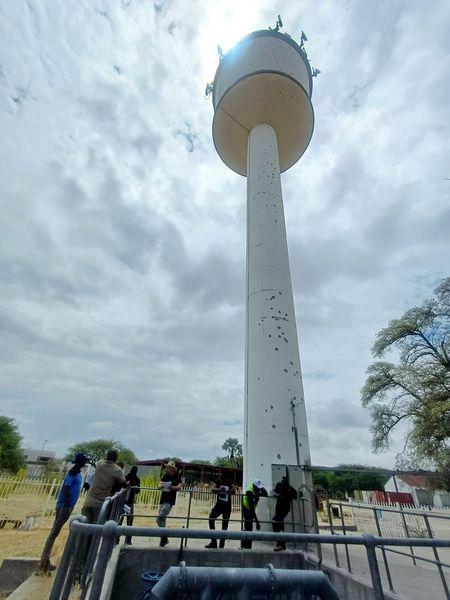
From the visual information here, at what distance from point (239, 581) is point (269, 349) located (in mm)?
7140

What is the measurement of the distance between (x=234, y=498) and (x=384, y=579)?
16783 mm

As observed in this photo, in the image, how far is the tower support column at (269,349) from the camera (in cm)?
776

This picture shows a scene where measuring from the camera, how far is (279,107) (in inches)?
558

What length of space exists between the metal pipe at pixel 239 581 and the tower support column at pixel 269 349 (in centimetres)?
598

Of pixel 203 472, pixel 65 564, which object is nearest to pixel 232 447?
pixel 203 472

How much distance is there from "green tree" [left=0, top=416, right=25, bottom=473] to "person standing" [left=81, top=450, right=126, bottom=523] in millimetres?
33871

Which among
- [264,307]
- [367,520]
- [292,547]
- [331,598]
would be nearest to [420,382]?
[367,520]

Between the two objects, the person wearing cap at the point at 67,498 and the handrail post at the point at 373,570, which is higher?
the person wearing cap at the point at 67,498

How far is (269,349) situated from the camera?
29.0 ft

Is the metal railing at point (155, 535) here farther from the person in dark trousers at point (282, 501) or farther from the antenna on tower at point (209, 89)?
the antenna on tower at point (209, 89)

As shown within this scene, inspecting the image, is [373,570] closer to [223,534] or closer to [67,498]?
[223,534]

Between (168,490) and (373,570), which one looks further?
(168,490)

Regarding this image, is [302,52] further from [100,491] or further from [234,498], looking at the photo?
[234,498]

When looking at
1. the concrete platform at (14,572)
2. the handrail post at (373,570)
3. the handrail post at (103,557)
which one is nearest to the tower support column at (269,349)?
the concrete platform at (14,572)
